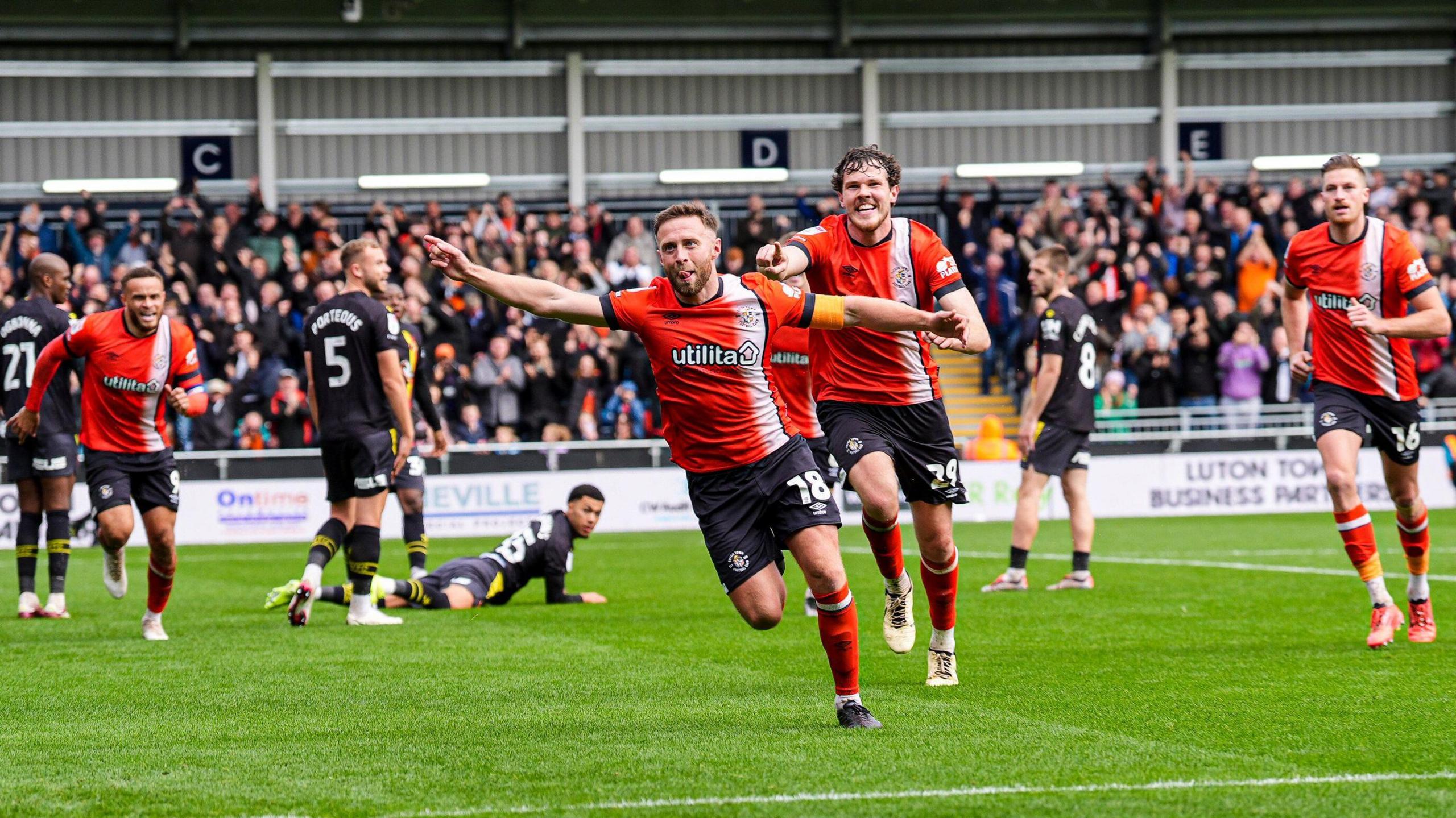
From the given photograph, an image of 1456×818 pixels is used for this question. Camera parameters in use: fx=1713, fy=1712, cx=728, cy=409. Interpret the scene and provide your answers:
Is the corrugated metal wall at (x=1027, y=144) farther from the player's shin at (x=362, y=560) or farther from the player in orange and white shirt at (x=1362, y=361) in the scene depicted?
the player in orange and white shirt at (x=1362, y=361)

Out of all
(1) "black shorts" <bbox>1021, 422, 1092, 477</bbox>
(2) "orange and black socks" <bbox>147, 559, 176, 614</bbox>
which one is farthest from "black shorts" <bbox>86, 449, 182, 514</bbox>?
(1) "black shorts" <bbox>1021, 422, 1092, 477</bbox>

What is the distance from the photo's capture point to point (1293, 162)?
34656 mm

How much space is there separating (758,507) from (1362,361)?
4.16 meters

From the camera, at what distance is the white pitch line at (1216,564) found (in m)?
13.3

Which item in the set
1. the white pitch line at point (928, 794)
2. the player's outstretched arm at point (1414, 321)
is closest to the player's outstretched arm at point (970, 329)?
the white pitch line at point (928, 794)

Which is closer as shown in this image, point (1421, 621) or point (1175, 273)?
point (1421, 621)

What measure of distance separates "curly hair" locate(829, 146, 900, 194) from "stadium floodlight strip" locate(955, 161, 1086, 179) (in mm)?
26574

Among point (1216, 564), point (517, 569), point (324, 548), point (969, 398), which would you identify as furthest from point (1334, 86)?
point (324, 548)

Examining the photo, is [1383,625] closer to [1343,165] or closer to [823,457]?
[1343,165]

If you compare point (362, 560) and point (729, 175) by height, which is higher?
point (729, 175)

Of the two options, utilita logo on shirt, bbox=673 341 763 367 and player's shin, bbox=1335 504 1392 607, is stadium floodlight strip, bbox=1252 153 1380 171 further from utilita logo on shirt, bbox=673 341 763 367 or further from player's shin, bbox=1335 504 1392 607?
utilita logo on shirt, bbox=673 341 763 367


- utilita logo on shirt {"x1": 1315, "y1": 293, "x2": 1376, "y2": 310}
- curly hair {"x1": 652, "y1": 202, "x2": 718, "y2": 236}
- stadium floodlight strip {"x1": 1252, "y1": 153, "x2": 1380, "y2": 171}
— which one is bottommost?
utilita logo on shirt {"x1": 1315, "y1": 293, "x2": 1376, "y2": 310}

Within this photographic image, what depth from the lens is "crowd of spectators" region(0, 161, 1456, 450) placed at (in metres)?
23.0

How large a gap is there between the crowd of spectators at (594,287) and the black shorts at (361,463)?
11.0 metres
